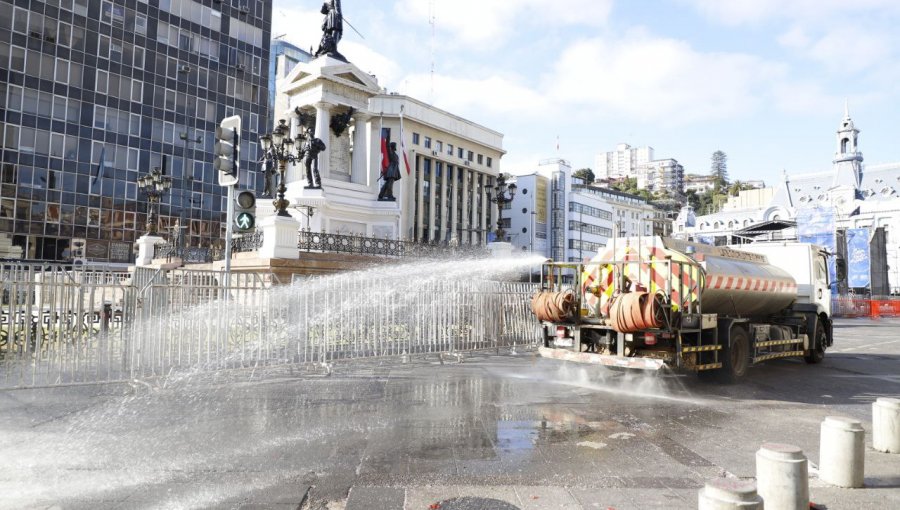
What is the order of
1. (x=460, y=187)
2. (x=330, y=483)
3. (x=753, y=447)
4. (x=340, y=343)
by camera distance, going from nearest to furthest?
(x=330, y=483)
(x=753, y=447)
(x=340, y=343)
(x=460, y=187)

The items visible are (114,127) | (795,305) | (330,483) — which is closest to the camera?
(330,483)

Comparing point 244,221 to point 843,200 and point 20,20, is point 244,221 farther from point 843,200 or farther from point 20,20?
point 843,200

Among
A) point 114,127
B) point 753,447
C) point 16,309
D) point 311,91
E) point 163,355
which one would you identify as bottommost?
point 753,447

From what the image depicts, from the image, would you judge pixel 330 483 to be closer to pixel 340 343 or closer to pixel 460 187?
pixel 340 343

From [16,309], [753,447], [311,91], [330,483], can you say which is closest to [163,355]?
[16,309]

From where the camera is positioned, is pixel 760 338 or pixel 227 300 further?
pixel 760 338

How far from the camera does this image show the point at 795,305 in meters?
13.9

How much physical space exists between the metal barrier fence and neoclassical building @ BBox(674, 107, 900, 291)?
7451 centimetres

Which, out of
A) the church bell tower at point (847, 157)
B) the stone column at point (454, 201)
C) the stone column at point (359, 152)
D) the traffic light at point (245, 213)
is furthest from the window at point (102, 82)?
the church bell tower at point (847, 157)

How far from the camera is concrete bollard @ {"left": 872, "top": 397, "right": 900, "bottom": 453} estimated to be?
246 inches

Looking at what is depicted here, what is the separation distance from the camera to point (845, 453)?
5.16 meters

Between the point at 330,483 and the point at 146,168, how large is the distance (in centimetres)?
5330

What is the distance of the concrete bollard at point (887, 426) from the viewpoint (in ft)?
20.5

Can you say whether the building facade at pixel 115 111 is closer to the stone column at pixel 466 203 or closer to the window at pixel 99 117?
the window at pixel 99 117
